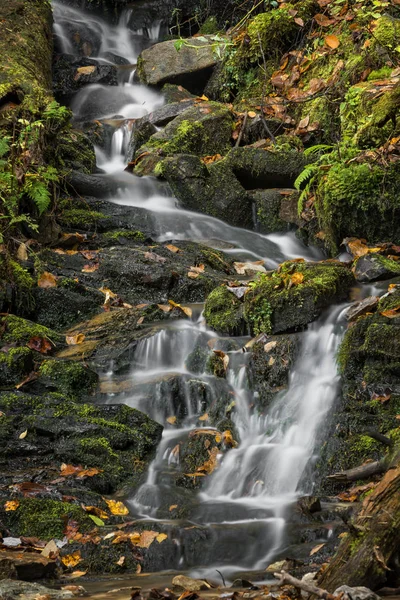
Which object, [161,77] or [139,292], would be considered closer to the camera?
[139,292]

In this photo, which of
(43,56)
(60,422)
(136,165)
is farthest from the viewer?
(43,56)

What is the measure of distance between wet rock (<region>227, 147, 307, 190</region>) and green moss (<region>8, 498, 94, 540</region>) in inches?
289

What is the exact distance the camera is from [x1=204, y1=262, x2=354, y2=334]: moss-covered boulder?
22.9 feet

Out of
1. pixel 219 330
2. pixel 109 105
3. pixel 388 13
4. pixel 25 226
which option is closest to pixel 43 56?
pixel 109 105

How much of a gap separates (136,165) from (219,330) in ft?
18.3

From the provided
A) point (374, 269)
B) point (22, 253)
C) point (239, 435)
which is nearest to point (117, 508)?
point (239, 435)

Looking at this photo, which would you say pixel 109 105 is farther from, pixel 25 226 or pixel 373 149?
pixel 373 149

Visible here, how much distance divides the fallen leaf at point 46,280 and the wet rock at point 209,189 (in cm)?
320

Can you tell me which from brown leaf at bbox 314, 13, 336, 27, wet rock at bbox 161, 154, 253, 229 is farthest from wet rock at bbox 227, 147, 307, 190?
brown leaf at bbox 314, 13, 336, 27

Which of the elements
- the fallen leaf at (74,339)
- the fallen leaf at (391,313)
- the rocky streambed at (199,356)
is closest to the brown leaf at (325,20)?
the rocky streambed at (199,356)

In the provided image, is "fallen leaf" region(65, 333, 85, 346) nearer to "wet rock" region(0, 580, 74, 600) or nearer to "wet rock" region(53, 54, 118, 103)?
"wet rock" region(0, 580, 74, 600)

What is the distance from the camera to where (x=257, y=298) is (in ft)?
23.4

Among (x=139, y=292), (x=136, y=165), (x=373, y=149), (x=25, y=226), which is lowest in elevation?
(x=139, y=292)

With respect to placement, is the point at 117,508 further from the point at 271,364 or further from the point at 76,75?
the point at 76,75
